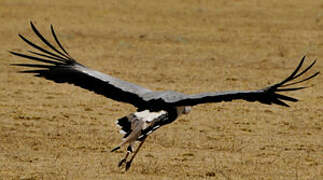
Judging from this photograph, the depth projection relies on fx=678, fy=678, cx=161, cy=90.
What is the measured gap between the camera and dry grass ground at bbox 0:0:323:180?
27.2 feet

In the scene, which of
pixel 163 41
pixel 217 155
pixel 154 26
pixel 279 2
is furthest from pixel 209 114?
pixel 279 2

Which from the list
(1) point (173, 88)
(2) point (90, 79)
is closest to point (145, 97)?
(2) point (90, 79)

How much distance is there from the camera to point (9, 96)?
471 inches

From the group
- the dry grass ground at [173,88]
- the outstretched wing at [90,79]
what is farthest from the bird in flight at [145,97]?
the dry grass ground at [173,88]

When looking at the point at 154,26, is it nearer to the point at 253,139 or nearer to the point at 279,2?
the point at 279,2

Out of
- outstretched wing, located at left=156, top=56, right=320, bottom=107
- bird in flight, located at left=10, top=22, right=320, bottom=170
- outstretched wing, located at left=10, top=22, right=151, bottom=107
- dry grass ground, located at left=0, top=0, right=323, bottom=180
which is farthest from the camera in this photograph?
dry grass ground, located at left=0, top=0, right=323, bottom=180

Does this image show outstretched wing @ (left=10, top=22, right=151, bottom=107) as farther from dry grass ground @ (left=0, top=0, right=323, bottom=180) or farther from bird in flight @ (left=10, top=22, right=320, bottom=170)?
dry grass ground @ (left=0, top=0, right=323, bottom=180)

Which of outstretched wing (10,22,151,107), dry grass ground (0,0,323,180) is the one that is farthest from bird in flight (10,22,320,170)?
dry grass ground (0,0,323,180)

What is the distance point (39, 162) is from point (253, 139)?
3.06 m

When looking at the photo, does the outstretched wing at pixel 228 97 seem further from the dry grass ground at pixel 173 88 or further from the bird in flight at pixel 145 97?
the dry grass ground at pixel 173 88

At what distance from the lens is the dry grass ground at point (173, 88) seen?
27.2 ft

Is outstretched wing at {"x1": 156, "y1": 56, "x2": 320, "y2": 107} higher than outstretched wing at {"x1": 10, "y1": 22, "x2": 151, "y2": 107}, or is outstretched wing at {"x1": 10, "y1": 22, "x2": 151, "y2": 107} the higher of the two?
outstretched wing at {"x1": 156, "y1": 56, "x2": 320, "y2": 107}

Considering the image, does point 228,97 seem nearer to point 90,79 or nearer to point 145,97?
point 145,97

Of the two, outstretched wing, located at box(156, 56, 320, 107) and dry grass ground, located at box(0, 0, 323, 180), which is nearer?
outstretched wing, located at box(156, 56, 320, 107)
